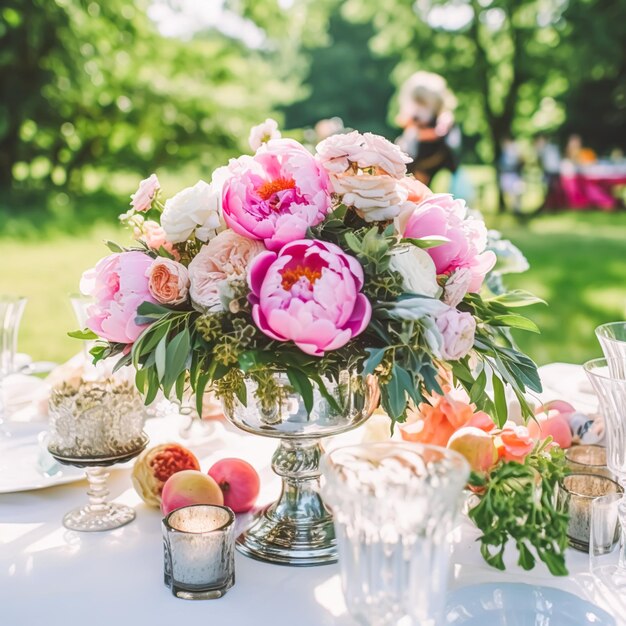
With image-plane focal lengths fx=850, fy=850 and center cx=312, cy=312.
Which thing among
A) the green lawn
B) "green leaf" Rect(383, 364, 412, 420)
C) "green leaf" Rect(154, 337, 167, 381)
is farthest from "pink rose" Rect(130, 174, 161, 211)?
the green lawn

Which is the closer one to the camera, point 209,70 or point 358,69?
point 209,70

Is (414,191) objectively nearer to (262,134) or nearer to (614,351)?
(262,134)

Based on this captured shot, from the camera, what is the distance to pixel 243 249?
1.17m

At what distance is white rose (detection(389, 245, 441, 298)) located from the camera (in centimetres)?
112

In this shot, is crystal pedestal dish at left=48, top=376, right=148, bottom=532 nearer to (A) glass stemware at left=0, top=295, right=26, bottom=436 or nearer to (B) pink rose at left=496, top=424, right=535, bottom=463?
(A) glass stemware at left=0, top=295, right=26, bottom=436

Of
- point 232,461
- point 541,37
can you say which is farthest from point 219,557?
point 541,37

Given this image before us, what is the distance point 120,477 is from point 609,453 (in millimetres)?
848

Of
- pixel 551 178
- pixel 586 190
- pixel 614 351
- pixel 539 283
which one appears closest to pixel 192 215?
pixel 614 351

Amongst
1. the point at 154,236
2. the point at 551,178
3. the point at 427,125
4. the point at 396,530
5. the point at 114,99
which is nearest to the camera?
the point at 396,530

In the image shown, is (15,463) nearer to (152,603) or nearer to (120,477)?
(120,477)

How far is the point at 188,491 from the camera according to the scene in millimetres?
1309

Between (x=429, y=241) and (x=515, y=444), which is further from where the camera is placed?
(x=515, y=444)

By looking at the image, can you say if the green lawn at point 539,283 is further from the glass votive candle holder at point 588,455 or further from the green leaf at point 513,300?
the green leaf at point 513,300

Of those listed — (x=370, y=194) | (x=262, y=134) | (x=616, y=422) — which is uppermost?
(x=262, y=134)
